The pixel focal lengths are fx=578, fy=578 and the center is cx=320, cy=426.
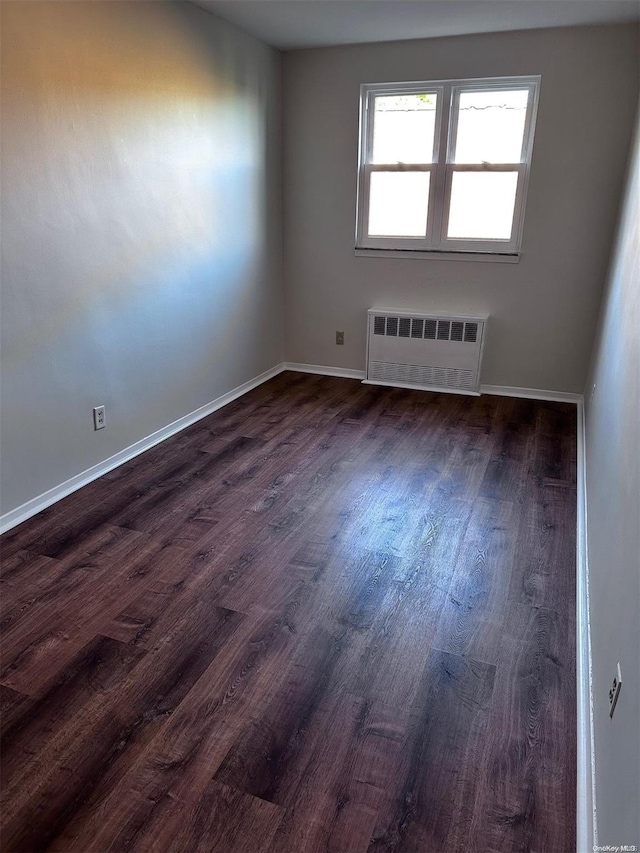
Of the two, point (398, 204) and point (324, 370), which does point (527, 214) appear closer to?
point (398, 204)

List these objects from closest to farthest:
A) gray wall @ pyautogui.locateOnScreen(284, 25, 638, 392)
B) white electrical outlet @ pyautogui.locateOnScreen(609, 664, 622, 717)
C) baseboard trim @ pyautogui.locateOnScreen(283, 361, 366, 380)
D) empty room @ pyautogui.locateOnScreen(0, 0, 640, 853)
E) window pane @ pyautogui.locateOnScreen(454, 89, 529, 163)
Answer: white electrical outlet @ pyautogui.locateOnScreen(609, 664, 622, 717), empty room @ pyautogui.locateOnScreen(0, 0, 640, 853), gray wall @ pyautogui.locateOnScreen(284, 25, 638, 392), window pane @ pyautogui.locateOnScreen(454, 89, 529, 163), baseboard trim @ pyautogui.locateOnScreen(283, 361, 366, 380)

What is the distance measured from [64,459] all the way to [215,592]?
1.23 meters

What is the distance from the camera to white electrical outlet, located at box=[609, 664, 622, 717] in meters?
1.30

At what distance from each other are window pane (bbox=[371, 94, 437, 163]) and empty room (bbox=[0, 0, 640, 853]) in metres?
0.03

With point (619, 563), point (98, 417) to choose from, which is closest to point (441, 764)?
point (619, 563)

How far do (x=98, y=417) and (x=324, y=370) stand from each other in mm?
2489

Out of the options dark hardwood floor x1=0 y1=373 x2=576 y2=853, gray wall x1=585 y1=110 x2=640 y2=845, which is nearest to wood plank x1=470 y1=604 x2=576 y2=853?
dark hardwood floor x1=0 y1=373 x2=576 y2=853

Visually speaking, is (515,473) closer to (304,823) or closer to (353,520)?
(353,520)

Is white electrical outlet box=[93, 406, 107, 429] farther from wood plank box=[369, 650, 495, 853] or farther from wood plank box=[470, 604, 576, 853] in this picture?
wood plank box=[470, 604, 576, 853]

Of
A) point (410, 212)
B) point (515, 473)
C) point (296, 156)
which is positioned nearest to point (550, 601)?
point (515, 473)

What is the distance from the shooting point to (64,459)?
2939 millimetres

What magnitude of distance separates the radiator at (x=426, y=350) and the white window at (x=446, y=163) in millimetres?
554

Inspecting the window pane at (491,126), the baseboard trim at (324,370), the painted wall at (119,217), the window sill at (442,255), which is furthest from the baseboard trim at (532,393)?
the painted wall at (119,217)

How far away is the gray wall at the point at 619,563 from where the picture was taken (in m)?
1.12
